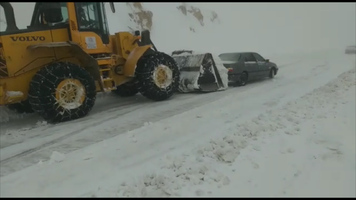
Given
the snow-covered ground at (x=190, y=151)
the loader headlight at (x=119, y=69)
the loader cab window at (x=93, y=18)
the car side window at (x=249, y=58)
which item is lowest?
the snow-covered ground at (x=190, y=151)

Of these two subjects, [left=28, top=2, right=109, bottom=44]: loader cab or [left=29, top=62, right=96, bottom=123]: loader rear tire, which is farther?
[left=28, top=2, right=109, bottom=44]: loader cab

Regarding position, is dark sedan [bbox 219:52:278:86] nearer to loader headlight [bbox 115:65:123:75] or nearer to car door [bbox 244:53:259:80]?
car door [bbox 244:53:259:80]

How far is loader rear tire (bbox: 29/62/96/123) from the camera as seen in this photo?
6.21 m

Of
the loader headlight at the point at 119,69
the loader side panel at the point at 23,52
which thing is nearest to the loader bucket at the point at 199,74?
the loader headlight at the point at 119,69

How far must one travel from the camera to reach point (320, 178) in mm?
3973

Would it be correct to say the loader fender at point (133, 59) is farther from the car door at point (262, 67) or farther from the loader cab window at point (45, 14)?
the car door at point (262, 67)

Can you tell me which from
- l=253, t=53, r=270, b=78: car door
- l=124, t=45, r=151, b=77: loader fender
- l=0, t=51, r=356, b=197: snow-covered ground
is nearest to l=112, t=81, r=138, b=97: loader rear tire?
l=124, t=45, r=151, b=77: loader fender

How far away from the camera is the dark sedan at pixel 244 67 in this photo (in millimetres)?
11062

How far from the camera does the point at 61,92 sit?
645 cm

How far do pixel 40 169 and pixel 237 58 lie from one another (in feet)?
28.4

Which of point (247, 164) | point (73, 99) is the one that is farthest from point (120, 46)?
point (247, 164)

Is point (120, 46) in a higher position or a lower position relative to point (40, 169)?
higher

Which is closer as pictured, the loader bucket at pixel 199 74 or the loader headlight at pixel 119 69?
the loader headlight at pixel 119 69

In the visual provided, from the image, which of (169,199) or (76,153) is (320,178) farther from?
(76,153)
